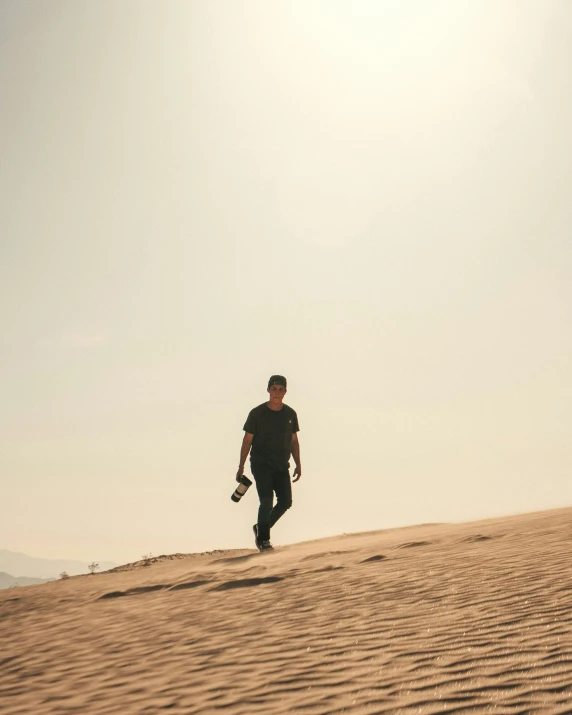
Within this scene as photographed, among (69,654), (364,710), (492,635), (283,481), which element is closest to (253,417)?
(283,481)

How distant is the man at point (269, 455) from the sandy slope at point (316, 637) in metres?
1.81

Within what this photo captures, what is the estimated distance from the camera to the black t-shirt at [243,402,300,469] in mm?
9984

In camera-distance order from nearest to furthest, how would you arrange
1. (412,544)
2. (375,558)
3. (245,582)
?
1. (245,582)
2. (375,558)
3. (412,544)

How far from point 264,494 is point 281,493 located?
0.34 m

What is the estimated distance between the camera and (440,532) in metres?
9.94

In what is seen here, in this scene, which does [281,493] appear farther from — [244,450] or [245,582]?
[245,582]

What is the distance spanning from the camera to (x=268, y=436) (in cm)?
1001

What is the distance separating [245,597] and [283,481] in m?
3.69

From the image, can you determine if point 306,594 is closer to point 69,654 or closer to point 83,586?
point 69,654

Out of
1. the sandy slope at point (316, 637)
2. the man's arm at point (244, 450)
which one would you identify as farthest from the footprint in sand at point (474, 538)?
the man's arm at point (244, 450)

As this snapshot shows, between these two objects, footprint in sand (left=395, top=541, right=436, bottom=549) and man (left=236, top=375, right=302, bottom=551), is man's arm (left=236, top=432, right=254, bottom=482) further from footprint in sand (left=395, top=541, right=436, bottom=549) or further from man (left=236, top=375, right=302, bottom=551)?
footprint in sand (left=395, top=541, right=436, bottom=549)

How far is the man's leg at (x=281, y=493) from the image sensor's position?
10.0 meters

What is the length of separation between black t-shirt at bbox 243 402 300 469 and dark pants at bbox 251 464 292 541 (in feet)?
0.36

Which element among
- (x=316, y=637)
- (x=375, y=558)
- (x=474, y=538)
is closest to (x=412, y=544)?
(x=474, y=538)
